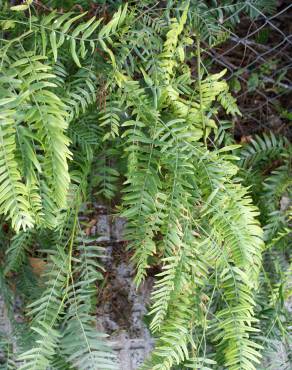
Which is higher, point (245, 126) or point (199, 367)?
point (245, 126)

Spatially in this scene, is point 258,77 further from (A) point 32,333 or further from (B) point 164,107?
(A) point 32,333

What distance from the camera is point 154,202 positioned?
48.2 inches

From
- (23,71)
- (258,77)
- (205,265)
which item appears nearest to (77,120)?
(23,71)

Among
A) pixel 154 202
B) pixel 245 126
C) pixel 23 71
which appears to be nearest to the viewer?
pixel 23 71

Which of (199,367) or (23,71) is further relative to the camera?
(199,367)

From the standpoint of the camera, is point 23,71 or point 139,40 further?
point 139,40

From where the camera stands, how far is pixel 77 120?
4.58ft

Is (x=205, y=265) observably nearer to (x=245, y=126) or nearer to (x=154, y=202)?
(x=154, y=202)

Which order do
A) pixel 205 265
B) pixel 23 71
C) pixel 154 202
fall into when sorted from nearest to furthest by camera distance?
pixel 23 71
pixel 154 202
pixel 205 265

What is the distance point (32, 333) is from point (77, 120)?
623mm

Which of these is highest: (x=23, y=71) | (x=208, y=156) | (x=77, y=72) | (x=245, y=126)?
(x=23, y=71)

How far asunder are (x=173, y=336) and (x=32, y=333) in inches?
17.3

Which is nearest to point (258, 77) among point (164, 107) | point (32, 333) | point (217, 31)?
point (217, 31)

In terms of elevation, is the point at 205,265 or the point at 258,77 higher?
the point at 258,77
